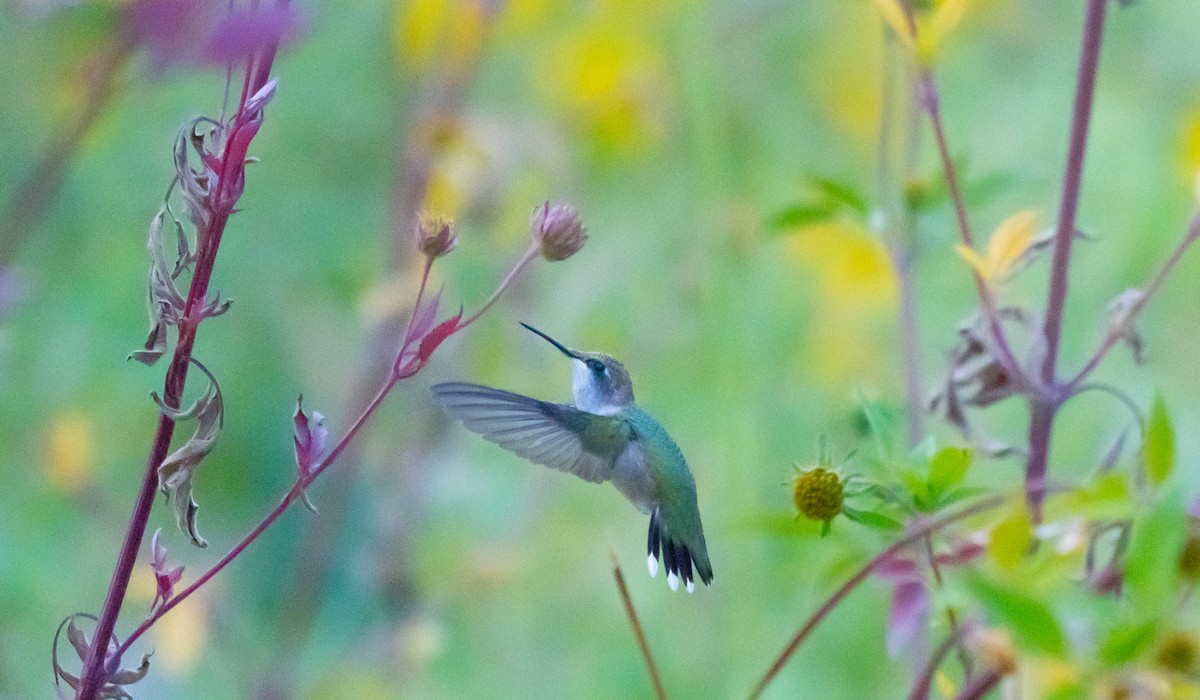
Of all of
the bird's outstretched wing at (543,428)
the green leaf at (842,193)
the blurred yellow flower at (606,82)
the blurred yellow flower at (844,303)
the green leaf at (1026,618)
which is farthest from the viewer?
the blurred yellow flower at (844,303)

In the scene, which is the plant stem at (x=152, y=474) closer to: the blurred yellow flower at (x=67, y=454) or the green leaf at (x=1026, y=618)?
the green leaf at (x=1026, y=618)

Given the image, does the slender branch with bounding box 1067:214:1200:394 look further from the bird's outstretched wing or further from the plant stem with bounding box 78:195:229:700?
the plant stem with bounding box 78:195:229:700

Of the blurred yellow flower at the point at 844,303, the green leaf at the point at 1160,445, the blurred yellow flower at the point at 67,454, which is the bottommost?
the blurred yellow flower at the point at 844,303

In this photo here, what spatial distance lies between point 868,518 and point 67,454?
0.87m

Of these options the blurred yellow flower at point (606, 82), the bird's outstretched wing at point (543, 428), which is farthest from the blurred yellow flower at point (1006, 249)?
the blurred yellow flower at point (606, 82)

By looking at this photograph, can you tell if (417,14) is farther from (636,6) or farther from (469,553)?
(469,553)

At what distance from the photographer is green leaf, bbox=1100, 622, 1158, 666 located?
333 mm

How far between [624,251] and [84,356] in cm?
57

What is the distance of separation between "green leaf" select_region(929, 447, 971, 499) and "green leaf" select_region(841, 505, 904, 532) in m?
0.02

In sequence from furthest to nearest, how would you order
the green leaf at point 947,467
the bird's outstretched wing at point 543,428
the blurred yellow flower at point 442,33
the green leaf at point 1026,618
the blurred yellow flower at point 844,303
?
the blurred yellow flower at point 844,303
the blurred yellow flower at point 442,33
the bird's outstretched wing at point 543,428
the green leaf at point 947,467
the green leaf at point 1026,618

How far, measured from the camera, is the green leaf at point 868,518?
429 millimetres

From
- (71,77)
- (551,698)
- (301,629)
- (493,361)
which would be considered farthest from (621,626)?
(71,77)

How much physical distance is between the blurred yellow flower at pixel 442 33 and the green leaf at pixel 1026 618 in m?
0.90

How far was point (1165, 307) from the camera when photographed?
168 centimetres
